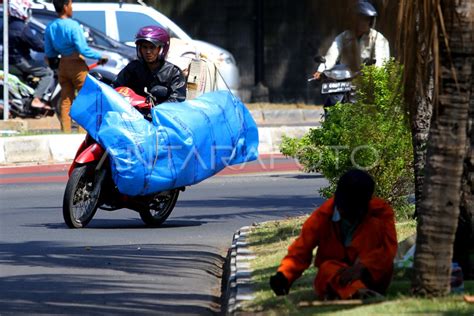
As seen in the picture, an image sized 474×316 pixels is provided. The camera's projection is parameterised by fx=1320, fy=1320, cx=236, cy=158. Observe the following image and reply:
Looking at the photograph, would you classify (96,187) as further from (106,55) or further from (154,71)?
(106,55)

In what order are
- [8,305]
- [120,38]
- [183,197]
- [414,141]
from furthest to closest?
[120,38] → [183,197] → [414,141] → [8,305]

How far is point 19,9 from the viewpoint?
2136cm

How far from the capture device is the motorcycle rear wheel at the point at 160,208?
12344mm

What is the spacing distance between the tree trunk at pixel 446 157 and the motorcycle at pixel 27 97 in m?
15.1

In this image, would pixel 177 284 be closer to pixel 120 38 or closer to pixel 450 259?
pixel 450 259

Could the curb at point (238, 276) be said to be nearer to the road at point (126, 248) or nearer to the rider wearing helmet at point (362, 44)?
the road at point (126, 248)

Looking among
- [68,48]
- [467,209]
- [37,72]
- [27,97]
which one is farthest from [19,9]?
[467,209]

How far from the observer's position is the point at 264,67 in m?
26.9

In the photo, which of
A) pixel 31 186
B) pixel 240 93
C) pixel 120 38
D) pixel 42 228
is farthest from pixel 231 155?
pixel 240 93

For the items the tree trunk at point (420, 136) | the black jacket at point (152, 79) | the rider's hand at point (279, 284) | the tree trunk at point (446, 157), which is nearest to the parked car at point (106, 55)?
the black jacket at point (152, 79)

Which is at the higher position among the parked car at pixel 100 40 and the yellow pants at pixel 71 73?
the parked car at pixel 100 40

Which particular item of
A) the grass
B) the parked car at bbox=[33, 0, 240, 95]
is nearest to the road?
the grass

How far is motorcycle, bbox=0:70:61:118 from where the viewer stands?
21.6 m

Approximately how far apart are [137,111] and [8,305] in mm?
3961
